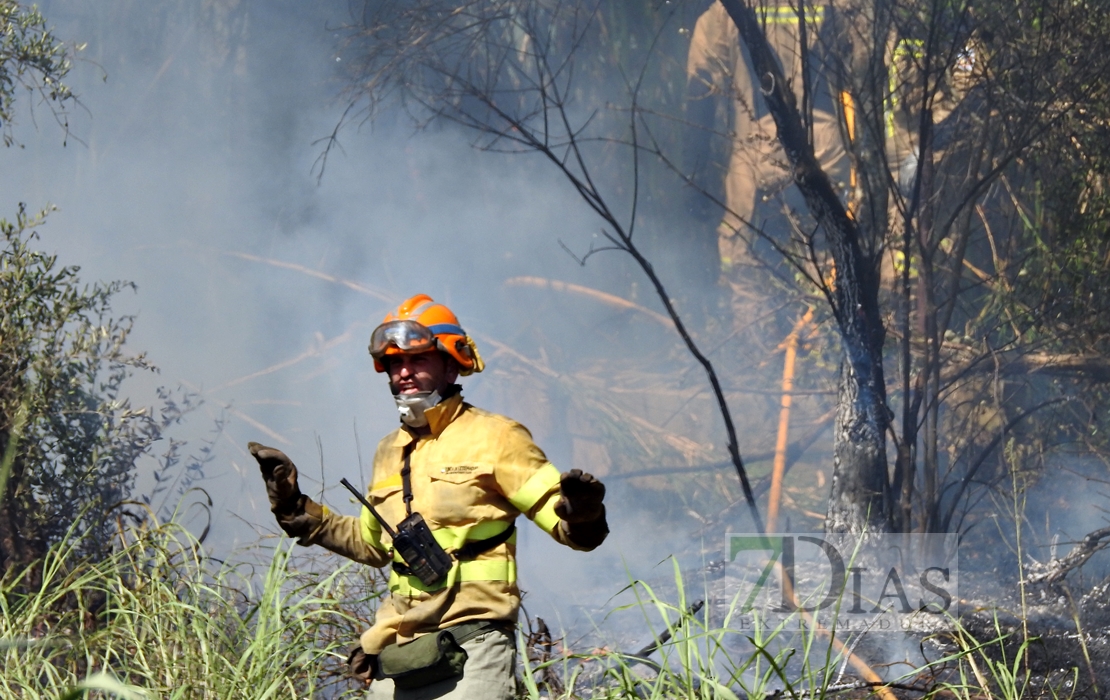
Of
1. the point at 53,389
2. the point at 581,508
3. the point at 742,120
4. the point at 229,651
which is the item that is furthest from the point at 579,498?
the point at 742,120

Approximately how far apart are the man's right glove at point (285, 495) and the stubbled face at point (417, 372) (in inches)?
9.3

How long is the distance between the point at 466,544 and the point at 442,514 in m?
0.07

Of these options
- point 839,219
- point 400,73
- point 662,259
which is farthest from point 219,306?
point 839,219

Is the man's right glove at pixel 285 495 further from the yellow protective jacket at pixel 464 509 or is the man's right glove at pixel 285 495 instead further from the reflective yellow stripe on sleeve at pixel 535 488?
the reflective yellow stripe on sleeve at pixel 535 488

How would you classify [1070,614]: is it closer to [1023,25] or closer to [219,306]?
[1023,25]

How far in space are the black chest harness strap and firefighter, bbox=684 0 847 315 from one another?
2.80 meters

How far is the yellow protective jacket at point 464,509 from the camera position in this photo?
73.2 inches

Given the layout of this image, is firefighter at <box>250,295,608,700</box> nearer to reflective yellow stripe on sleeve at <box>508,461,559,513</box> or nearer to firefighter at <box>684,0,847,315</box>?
reflective yellow stripe on sleeve at <box>508,461,559,513</box>

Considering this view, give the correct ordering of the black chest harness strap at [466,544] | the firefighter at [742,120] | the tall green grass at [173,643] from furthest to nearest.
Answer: the firefighter at [742,120] → the tall green grass at [173,643] → the black chest harness strap at [466,544]

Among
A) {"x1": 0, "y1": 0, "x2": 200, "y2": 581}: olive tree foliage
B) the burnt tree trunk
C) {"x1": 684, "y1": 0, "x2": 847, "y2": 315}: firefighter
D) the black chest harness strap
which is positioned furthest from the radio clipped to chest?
{"x1": 684, "y1": 0, "x2": 847, "y2": 315}: firefighter

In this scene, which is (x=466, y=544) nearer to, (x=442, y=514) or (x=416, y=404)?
(x=442, y=514)

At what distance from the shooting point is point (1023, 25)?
426 centimetres

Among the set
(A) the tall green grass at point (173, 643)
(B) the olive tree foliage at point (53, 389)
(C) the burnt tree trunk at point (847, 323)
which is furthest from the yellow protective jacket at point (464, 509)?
(C) the burnt tree trunk at point (847, 323)

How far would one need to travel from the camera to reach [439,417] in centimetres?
197
